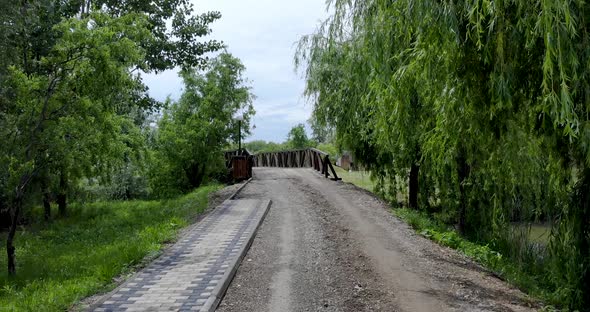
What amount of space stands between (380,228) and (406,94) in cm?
515

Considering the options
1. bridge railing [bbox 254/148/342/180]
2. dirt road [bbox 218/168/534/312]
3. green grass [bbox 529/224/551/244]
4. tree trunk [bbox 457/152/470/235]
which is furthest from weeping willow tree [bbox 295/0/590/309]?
bridge railing [bbox 254/148/342/180]

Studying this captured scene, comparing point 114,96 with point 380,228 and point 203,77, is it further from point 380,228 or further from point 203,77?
point 203,77

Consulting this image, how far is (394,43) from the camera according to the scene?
272 inches

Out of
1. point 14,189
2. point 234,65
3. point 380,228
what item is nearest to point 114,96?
point 14,189

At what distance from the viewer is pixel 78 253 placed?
11.7 meters

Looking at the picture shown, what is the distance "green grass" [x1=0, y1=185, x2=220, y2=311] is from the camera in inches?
277

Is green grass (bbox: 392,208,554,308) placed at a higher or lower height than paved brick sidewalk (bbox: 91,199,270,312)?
lower

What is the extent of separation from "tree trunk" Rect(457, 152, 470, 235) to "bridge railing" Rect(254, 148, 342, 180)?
869 cm

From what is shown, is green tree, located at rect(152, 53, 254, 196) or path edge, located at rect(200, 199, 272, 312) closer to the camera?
path edge, located at rect(200, 199, 272, 312)

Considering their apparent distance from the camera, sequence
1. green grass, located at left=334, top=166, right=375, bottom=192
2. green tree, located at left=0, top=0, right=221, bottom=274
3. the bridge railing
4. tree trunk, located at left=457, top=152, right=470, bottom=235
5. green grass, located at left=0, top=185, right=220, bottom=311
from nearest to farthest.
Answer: green grass, located at left=0, top=185, right=220, bottom=311
green tree, located at left=0, top=0, right=221, bottom=274
tree trunk, located at left=457, top=152, right=470, bottom=235
green grass, located at left=334, top=166, right=375, bottom=192
the bridge railing

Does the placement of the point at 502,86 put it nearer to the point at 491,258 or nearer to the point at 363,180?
the point at 491,258

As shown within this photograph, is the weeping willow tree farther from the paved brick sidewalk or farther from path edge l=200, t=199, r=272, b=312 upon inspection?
the paved brick sidewalk

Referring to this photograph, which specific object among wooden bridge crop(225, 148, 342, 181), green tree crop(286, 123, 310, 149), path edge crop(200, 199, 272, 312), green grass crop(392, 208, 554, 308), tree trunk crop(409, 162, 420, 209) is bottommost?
green grass crop(392, 208, 554, 308)

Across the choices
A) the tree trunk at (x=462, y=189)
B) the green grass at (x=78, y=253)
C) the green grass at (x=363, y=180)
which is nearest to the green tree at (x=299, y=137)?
the green grass at (x=363, y=180)
